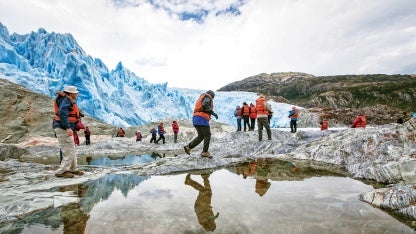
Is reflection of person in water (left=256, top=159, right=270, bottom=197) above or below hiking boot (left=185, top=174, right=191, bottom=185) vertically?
above

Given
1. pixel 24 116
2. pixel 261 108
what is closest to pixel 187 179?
pixel 261 108

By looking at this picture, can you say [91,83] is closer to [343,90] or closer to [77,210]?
[77,210]

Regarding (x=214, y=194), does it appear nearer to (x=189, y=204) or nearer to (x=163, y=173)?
(x=189, y=204)

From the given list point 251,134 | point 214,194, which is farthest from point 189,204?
point 251,134

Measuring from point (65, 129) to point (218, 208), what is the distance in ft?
16.1

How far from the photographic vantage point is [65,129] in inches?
303

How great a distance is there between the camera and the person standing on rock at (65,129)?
24.9ft

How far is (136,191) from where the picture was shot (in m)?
6.07

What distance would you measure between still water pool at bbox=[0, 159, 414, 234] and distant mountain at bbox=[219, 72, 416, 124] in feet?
177

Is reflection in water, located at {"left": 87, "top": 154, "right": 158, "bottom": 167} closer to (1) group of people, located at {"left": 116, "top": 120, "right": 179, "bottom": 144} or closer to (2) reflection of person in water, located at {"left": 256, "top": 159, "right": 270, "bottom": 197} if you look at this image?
(2) reflection of person in water, located at {"left": 256, "top": 159, "right": 270, "bottom": 197}

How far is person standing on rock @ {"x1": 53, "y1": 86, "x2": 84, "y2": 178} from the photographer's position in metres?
7.58

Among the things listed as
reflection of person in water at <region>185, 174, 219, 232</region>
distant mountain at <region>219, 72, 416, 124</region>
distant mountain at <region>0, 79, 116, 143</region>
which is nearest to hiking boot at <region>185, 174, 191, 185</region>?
reflection of person in water at <region>185, 174, 219, 232</region>

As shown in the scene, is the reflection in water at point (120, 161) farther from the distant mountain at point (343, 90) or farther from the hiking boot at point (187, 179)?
the distant mountain at point (343, 90)

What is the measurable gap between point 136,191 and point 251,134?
10989mm
